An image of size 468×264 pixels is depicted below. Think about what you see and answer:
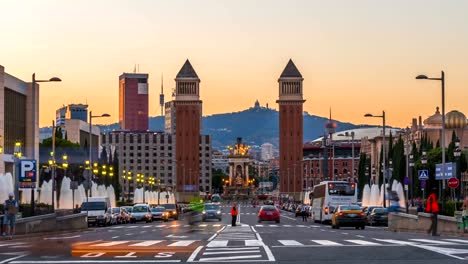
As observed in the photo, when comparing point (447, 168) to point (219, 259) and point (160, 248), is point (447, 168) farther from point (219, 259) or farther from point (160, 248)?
point (219, 259)

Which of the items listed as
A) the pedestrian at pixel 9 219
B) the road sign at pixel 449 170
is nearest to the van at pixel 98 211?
the road sign at pixel 449 170

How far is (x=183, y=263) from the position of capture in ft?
70.9

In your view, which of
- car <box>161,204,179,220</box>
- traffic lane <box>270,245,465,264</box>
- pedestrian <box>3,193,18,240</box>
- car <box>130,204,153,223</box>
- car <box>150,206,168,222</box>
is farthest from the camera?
car <box>161,204,179,220</box>

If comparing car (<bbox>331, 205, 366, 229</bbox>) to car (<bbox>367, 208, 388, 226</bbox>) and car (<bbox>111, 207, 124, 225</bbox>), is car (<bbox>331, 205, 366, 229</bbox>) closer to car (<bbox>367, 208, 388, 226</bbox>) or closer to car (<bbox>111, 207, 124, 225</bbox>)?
car (<bbox>367, 208, 388, 226</bbox>)

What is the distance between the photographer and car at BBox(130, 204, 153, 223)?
3169 inches

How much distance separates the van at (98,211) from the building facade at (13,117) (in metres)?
35.7

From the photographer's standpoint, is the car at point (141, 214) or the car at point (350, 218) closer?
the car at point (350, 218)

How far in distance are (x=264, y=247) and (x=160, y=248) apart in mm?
3169

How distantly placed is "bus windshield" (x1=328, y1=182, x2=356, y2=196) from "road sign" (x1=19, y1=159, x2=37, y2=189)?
28972 millimetres

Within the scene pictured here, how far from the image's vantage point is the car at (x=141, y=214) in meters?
80.5

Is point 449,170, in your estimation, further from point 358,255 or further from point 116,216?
point 358,255

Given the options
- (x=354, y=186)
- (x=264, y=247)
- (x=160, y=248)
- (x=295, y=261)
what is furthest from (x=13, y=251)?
(x=354, y=186)

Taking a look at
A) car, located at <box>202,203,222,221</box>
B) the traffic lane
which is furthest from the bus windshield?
the traffic lane

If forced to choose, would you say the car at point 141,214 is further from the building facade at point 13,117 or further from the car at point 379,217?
the building facade at point 13,117
